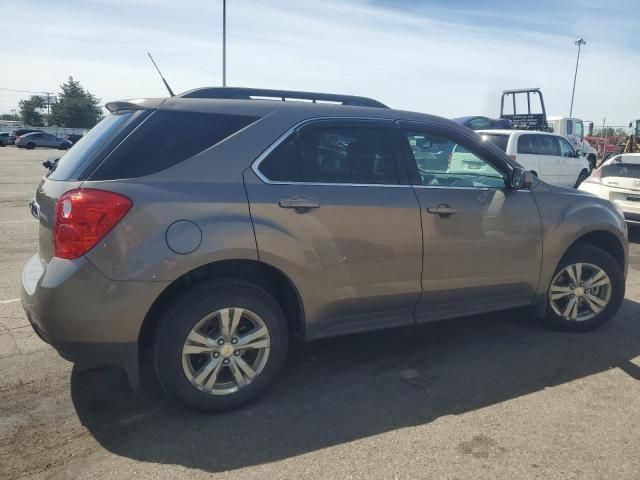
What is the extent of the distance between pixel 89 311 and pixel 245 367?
93 cm

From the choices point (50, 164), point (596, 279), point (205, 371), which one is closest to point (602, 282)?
point (596, 279)

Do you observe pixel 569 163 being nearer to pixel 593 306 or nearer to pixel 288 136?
pixel 593 306

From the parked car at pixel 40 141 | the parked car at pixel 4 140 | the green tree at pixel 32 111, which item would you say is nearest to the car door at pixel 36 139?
the parked car at pixel 40 141

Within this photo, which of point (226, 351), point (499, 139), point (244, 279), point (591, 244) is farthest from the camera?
point (499, 139)

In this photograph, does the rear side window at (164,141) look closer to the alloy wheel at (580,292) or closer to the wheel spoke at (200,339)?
the wheel spoke at (200,339)

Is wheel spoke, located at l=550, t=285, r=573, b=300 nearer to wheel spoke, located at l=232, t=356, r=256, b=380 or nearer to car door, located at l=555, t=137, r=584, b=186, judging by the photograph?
wheel spoke, located at l=232, t=356, r=256, b=380

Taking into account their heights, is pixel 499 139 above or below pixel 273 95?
below

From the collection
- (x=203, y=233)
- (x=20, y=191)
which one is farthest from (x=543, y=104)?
(x=203, y=233)

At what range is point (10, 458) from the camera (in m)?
2.63

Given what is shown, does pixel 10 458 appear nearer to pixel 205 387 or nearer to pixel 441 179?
pixel 205 387

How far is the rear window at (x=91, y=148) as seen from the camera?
9.62 feet

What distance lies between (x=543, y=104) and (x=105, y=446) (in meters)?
18.5

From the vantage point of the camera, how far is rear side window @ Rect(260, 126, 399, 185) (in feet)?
10.5

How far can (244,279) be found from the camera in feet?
10.5
